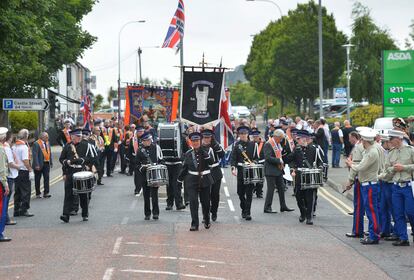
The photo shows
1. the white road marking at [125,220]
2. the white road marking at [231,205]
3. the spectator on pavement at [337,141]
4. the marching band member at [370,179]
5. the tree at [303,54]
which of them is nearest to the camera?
the marching band member at [370,179]

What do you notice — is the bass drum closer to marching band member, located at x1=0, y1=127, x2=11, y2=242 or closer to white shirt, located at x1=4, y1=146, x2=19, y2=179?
white shirt, located at x1=4, y1=146, x2=19, y2=179

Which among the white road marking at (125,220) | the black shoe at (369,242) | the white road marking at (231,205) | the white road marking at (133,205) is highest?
the black shoe at (369,242)

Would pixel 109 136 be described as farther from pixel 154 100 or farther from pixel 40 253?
pixel 40 253

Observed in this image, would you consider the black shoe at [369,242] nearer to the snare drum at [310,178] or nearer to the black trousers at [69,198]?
the snare drum at [310,178]

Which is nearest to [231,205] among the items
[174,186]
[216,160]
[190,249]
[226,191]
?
[174,186]

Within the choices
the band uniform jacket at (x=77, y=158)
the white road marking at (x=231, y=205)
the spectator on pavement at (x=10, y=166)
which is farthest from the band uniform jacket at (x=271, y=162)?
the spectator on pavement at (x=10, y=166)

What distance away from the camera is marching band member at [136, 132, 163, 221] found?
17.7 metres

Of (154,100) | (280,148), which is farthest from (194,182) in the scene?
(154,100)

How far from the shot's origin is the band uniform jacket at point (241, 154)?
18266 millimetres

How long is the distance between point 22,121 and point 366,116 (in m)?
20.8

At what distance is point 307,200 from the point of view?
55.9 ft

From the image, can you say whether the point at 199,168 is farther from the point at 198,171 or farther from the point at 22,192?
the point at 22,192

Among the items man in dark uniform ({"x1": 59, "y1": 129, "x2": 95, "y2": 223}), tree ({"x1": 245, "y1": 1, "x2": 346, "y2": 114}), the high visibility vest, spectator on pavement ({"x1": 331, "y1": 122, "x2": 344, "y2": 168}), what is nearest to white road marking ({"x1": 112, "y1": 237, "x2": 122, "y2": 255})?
man in dark uniform ({"x1": 59, "y1": 129, "x2": 95, "y2": 223})

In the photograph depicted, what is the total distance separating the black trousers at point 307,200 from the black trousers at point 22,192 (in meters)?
6.22
